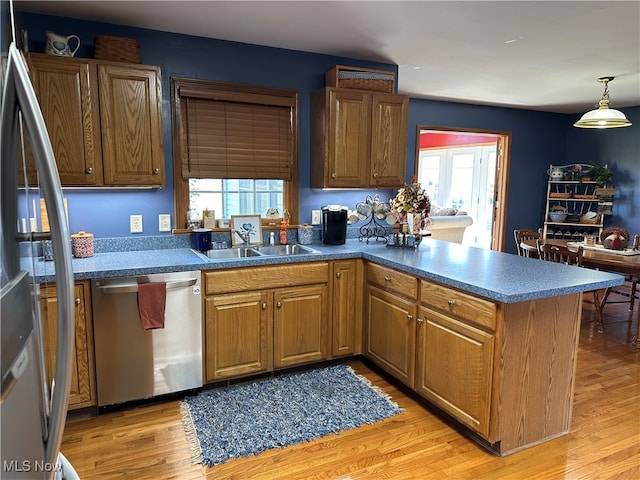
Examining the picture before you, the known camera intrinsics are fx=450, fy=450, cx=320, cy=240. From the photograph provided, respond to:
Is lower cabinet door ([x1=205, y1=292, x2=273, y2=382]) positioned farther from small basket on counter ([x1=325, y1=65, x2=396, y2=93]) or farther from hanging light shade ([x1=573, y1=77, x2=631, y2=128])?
hanging light shade ([x1=573, y1=77, x2=631, y2=128])

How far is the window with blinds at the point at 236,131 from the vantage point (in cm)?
313

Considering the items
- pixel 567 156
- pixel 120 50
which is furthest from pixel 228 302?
pixel 567 156

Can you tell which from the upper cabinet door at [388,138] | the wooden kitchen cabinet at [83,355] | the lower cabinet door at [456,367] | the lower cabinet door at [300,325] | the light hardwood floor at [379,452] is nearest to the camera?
the light hardwood floor at [379,452]

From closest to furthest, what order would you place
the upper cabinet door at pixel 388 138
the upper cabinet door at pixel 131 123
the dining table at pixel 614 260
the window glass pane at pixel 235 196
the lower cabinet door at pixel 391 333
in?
1. the upper cabinet door at pixel 131 123
2. the lower cabinet door at pixel 391 333
3. the window glass pane at pixel 235 196
4. the upper cabinet door at pixel 388 138
5. the dining table at pixel 614 260

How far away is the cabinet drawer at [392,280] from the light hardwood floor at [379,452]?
699 millimetres

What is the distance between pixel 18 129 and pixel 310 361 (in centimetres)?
269

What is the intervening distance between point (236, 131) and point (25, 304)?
2724 mm

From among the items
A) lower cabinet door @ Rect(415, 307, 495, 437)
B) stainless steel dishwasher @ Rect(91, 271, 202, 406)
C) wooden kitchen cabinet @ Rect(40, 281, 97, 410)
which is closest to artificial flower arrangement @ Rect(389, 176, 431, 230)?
lower cabinet door @ Rect(415, 307, 495, 437)

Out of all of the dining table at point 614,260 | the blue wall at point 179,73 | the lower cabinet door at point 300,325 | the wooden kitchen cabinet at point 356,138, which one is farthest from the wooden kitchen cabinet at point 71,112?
the dining table at point 614,260

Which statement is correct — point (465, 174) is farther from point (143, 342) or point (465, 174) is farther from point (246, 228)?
point (143, 342)

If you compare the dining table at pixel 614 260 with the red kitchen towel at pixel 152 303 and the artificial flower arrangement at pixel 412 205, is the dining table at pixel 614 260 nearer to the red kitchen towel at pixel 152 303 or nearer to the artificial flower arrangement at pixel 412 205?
the artificial flower arrangement at pixel 412 205

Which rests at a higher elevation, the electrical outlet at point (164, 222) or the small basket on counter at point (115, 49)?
the small basket on counter at point (115, 49)

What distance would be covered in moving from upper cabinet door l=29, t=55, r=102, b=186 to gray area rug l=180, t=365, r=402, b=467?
61.2 inches

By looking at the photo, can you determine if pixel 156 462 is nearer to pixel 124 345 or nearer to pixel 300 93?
pixel 124 345
